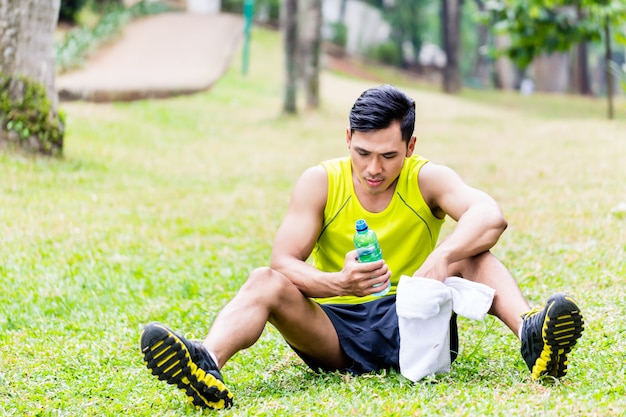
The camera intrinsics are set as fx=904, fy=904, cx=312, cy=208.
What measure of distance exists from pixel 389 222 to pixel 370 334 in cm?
50

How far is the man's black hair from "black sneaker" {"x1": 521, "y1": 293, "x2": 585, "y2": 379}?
37.8 inches

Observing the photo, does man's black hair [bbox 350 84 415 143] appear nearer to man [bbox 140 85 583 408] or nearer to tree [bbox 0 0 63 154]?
man [bbox 140 85 583 408]

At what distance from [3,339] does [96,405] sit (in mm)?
1258

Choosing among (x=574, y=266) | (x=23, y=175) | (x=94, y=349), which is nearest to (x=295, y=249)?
(x=94, y=349)

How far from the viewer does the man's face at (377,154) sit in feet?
12.4

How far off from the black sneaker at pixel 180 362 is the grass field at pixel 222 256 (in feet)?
0.47

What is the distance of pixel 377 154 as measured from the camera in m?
3.79

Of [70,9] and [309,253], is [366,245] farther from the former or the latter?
[70,9]

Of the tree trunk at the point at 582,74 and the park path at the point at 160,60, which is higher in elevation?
the park path at the point at 160,60

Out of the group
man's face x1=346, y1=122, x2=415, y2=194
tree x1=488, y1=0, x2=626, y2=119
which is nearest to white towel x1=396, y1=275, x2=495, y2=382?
man's face x1=346, y1=122, x2=415, y2=194

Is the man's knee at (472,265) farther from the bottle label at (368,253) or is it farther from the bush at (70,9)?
the bush at (70,9)

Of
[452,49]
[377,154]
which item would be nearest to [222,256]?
[377,154]

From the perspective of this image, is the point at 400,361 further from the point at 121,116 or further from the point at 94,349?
the point at 121,116

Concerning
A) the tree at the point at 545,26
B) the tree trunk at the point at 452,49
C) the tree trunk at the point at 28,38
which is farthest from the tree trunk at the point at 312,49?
the tree trunk at the point at 452,49
